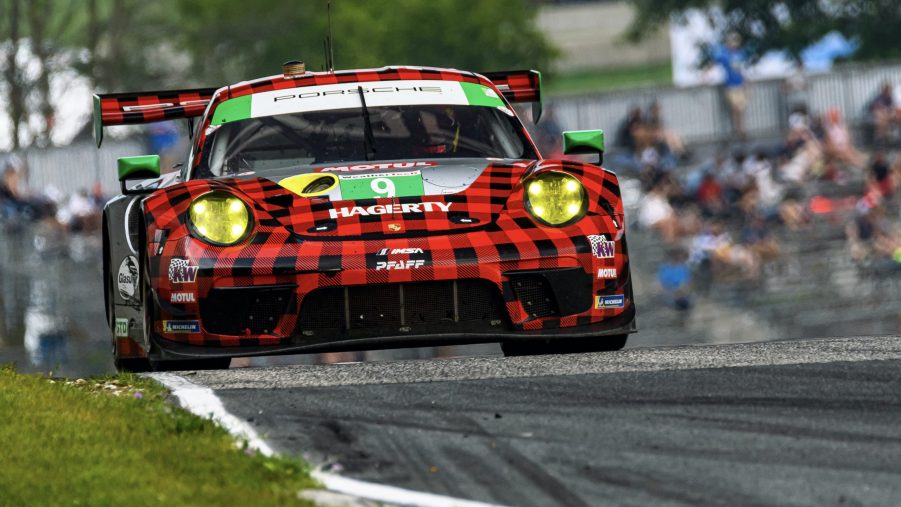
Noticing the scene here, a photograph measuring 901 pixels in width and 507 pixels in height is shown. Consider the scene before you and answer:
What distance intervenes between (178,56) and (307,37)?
20.2 feet

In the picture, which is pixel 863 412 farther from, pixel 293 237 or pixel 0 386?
pixel 0 386

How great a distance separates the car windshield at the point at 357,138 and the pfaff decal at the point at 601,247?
117 centimetres

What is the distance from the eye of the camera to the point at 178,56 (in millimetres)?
61062

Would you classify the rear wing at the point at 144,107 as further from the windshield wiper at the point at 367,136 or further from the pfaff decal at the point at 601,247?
the pfaff decal at the point at 601,247

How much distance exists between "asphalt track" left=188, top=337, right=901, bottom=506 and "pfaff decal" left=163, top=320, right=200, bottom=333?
23 centimetres

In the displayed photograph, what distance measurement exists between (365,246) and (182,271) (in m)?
0.75

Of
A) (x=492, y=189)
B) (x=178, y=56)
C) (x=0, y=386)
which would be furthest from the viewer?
(x=178, y=56)

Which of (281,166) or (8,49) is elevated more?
(8,49)

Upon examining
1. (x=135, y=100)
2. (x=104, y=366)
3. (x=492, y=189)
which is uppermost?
(x=135, y=100)

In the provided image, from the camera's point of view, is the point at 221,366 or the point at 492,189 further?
the point at 221,366

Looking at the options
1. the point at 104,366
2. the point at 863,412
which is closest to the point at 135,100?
the point at 863,412

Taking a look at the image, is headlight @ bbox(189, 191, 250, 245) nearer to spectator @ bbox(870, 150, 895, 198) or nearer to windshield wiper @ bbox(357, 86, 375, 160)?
windshield wiper @ bbox(357, 86, 375, 160)

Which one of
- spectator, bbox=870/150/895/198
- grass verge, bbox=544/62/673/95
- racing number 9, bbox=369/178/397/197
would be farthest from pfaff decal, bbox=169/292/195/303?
grass verge, bbox=544/62/673/95

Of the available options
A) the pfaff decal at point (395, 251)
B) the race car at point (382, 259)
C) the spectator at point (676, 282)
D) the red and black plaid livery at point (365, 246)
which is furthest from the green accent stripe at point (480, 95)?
the spectator at point (676, 282)
